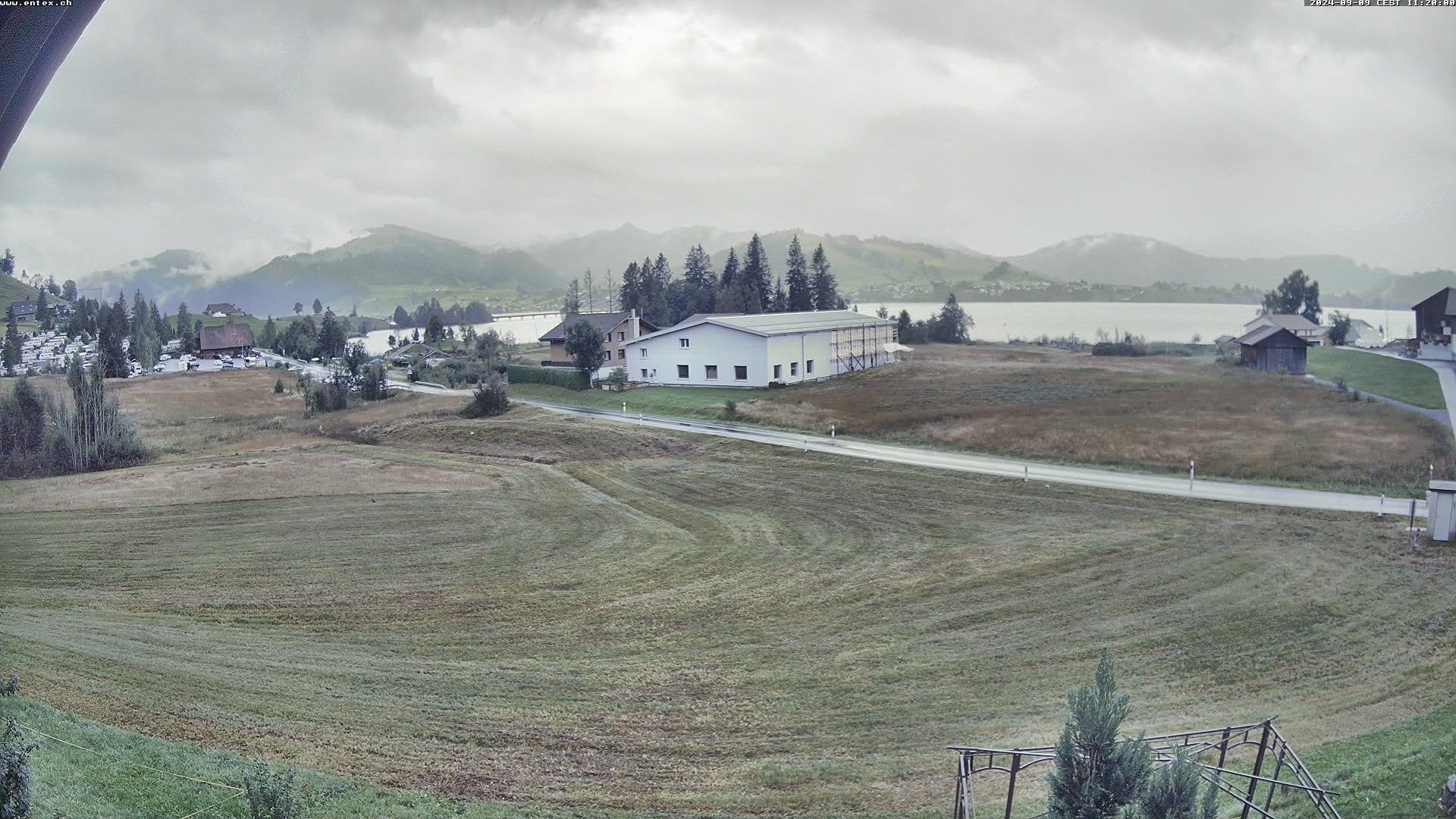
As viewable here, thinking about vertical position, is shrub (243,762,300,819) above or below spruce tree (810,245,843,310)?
below

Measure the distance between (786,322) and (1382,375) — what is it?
2910cm

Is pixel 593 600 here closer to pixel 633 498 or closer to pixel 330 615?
pixel 330 615

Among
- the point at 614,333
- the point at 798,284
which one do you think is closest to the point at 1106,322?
the point at 798,284

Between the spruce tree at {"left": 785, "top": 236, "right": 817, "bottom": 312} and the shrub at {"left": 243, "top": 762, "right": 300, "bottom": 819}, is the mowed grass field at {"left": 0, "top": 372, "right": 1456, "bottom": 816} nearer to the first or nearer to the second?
the shrub at {"left": 243, "top": 762, "right": 300, "bottom": 819}

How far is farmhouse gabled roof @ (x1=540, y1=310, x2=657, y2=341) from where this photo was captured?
58.4 metres

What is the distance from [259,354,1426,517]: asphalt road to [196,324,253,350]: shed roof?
33210 millimetres

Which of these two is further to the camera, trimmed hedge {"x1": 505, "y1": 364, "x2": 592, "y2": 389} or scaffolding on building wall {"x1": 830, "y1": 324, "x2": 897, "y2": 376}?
scaffolding on building wall {"x1": 830, "y1": 324, "x2": 897, "y2": 376}

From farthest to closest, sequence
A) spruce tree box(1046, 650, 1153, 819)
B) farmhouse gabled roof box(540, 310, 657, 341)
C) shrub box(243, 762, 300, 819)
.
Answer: farmhouse gabled roof box(540, 310, 657, 341)
shrub box(243, 762, 300, 819)
spruce tree box(1046, 650, 1153, 819)

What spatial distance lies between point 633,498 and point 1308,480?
1878cm

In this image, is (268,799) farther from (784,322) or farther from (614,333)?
(614,333)

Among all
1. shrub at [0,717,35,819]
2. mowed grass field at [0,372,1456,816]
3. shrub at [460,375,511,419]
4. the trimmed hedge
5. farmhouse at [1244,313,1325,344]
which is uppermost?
farmhouse at [1244,313,1325,344]

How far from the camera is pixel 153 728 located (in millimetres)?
10141

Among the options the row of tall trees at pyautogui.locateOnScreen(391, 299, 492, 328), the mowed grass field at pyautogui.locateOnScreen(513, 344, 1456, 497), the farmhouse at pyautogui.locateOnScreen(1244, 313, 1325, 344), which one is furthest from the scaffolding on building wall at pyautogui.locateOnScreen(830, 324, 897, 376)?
the row of tall trees at pyautogui.locateOnScreen(391, 299, 492, 328)

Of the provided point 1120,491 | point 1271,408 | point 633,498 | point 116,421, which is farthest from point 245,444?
point 1271,408
